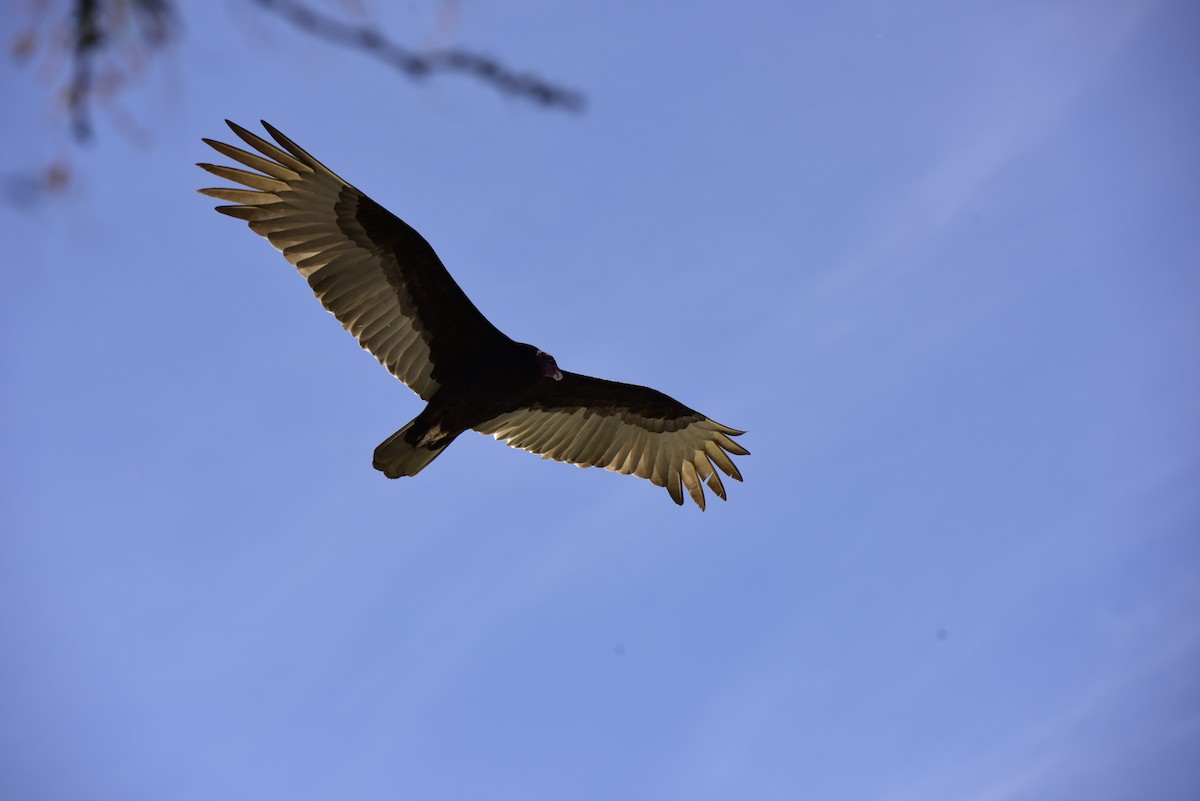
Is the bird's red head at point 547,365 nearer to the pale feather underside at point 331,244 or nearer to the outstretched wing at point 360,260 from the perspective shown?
the outstretched wing at point 360,260

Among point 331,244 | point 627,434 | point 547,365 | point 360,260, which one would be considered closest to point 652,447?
point 627,434

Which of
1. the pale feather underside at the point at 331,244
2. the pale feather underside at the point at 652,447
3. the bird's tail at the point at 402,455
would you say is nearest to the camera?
the pale feather underside at the point at 331,244

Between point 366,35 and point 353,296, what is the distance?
5.16m

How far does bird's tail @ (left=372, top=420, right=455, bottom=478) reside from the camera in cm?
667

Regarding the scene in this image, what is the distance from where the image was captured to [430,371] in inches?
276

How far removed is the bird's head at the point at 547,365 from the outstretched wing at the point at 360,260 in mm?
289

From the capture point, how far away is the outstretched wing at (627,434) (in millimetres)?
7738

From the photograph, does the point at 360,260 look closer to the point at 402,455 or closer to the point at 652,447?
the point at 402,455

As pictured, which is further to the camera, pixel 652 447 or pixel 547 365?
pixel 652 447

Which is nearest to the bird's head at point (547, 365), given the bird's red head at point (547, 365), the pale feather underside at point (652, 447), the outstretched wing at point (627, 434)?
the bird's red head at point (547, 365)

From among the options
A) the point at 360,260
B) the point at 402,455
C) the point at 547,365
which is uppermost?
the point at 360,260

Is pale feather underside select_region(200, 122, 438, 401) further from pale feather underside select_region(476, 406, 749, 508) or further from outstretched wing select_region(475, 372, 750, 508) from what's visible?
pale feather underside select_region(476, 406, 749, 508)

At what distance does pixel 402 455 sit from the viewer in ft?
22.1

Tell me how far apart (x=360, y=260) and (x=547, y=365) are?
1.38 metres
